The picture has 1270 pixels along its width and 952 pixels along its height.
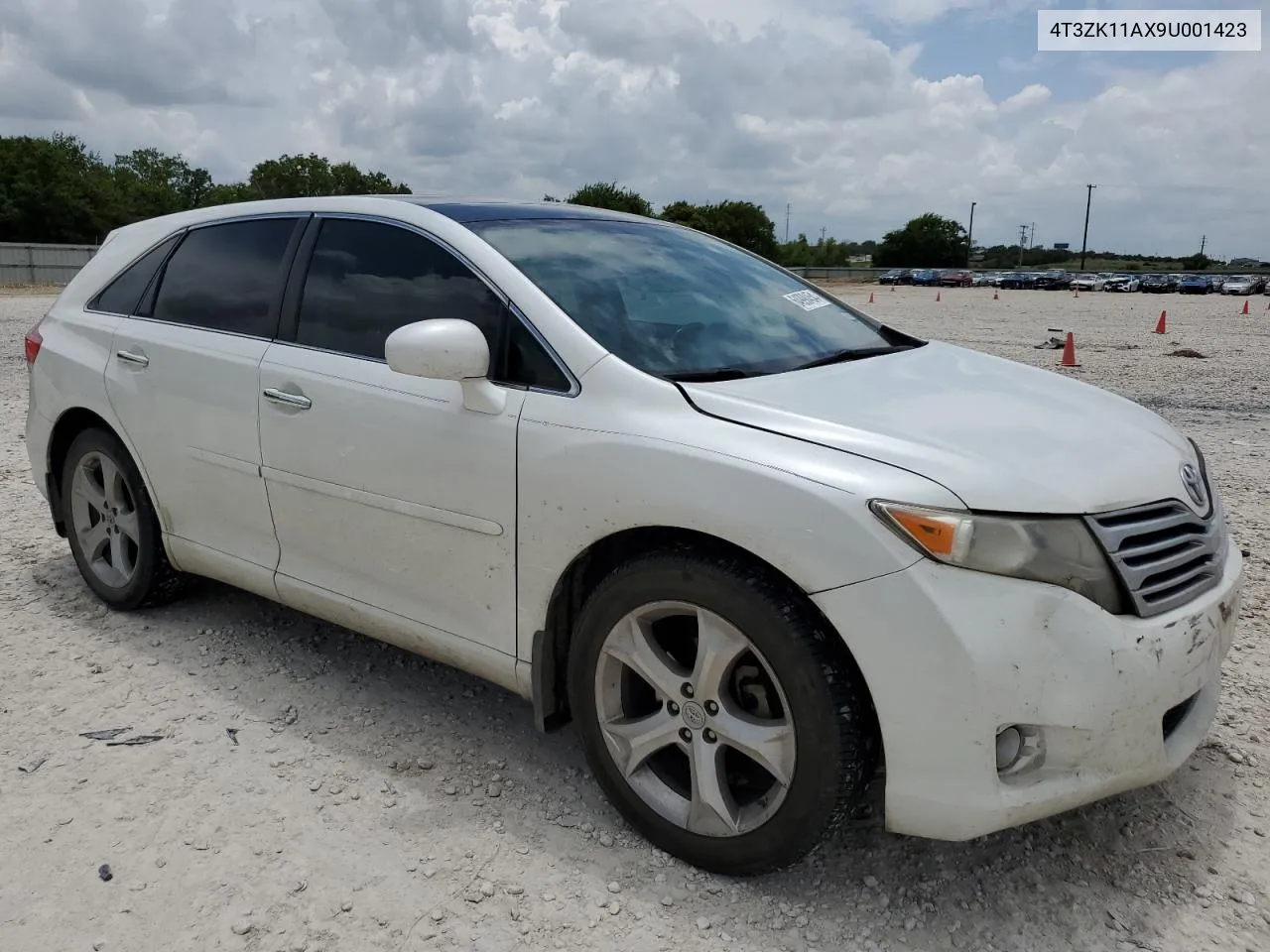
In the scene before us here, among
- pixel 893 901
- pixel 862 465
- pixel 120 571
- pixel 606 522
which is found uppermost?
pixel 862 465

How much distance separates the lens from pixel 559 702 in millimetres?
2844

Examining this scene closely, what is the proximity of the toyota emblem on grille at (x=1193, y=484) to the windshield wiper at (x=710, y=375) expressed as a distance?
1.15 meters

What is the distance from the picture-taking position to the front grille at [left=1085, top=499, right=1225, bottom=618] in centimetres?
221

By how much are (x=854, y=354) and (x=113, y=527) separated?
3.11 metres

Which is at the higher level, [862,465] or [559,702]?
[862,465]

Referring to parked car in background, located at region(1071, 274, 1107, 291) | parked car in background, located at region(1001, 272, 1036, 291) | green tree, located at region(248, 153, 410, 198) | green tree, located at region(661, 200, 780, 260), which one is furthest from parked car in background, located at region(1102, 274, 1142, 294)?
green tree, located at region(248, 153, 410, 198)

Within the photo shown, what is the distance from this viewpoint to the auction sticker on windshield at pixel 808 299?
3.47m

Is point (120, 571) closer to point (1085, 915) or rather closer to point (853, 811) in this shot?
point (853, 811)

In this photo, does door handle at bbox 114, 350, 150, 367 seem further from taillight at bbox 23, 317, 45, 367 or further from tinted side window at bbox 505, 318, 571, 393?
tinted side window at bbox 505, 318, 571, 393

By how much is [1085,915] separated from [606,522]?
1.49 metres

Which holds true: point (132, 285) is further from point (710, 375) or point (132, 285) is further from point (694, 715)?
point (694, 715)

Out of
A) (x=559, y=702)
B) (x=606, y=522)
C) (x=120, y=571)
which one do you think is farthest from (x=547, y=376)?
(x=120, y=571)

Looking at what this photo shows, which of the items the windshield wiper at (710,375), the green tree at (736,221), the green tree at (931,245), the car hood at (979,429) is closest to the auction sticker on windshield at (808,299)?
the car hood at (979,429)

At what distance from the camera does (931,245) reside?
9788cm
